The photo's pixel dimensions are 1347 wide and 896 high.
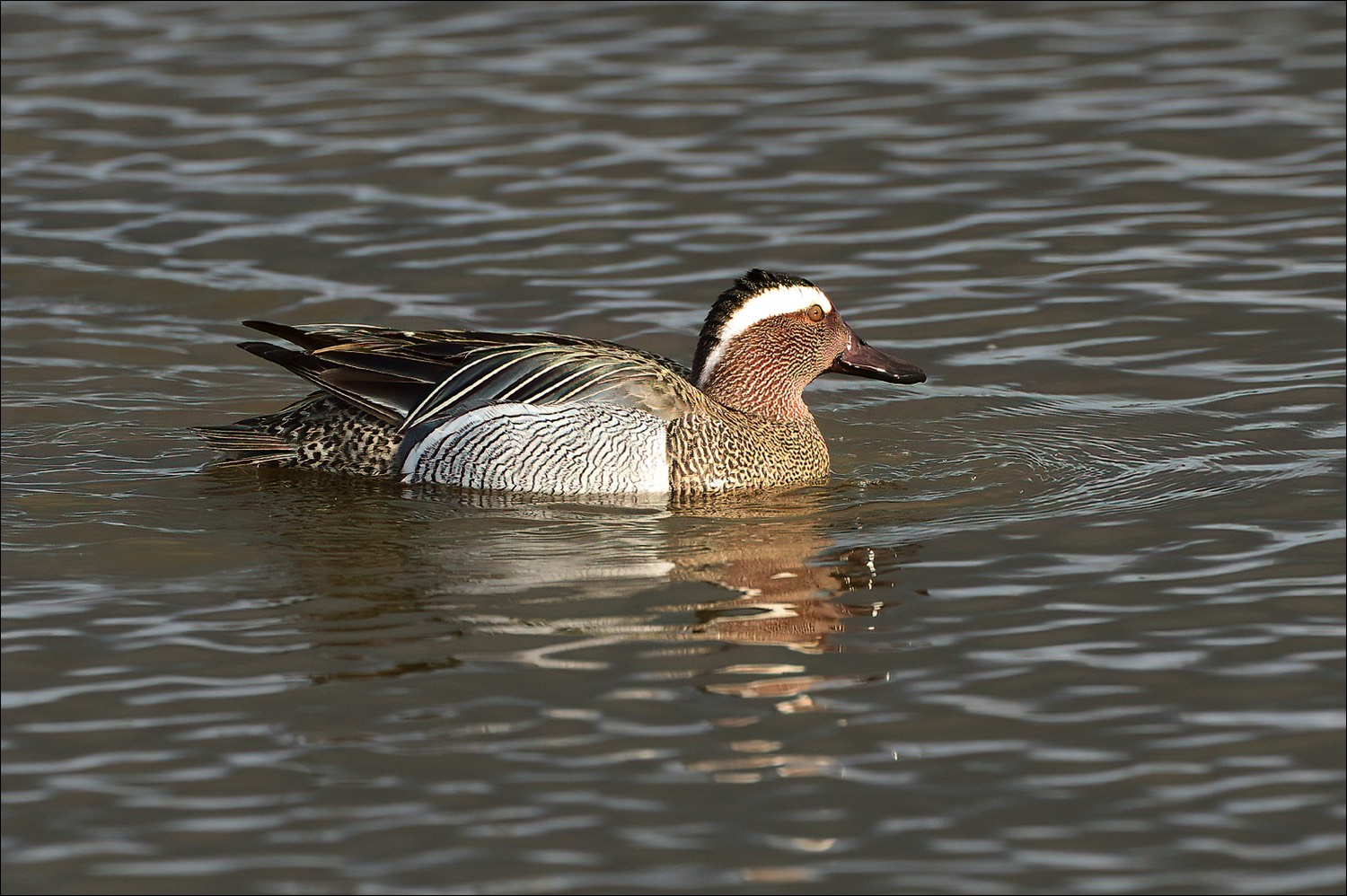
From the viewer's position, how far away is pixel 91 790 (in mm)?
6164

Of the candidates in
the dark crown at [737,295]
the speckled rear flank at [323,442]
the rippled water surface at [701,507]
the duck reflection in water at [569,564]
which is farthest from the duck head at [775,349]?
the speckled rear flank at [323,442]

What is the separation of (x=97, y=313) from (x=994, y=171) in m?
5.84

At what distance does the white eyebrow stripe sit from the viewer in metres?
9.93

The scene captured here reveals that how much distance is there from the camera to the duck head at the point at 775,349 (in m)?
9.96

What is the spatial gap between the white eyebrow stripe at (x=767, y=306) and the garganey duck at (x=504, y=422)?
0.33 m

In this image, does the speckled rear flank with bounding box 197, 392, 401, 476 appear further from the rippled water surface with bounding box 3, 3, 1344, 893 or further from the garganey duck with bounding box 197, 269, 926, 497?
the rippled water surface with bounding box 3, 3, 1344, 893

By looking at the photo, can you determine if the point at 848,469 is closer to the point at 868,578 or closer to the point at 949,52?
the point at 868,578

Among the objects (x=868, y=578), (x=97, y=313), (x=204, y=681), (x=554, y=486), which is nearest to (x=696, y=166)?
(x=97, y=313)

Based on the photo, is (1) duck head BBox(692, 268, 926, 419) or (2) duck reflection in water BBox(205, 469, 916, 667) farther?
(1) duck head BBox(692, 268, 926, 419)

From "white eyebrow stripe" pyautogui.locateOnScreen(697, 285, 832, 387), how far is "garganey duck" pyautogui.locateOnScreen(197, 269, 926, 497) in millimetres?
331

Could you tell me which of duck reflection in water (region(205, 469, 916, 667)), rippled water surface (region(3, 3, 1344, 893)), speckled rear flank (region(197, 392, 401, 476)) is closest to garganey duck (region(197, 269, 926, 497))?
speckled rear flank (region(197, 392, 401, 476))

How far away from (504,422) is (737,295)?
4.34 feet

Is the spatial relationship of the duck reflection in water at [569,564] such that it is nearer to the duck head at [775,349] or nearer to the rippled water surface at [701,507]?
the rippled water surface at [701,507]

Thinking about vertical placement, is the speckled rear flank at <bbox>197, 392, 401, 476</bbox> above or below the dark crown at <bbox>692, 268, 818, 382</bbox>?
below
